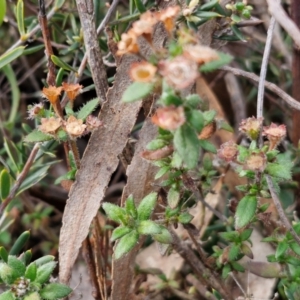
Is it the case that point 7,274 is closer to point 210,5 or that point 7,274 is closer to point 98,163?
point 98,163

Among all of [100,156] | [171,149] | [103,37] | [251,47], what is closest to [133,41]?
[171,149]

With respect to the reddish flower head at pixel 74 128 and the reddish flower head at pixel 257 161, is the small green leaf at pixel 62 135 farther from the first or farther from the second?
the reddish flower head at pixel 257 161

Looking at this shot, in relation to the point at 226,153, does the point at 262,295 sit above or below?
below

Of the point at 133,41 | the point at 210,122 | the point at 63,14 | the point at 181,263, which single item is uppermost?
the point at 133,41

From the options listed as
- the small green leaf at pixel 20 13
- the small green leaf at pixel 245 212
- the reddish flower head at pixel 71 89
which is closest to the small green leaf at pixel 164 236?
the small green leaf at pixel 245 212

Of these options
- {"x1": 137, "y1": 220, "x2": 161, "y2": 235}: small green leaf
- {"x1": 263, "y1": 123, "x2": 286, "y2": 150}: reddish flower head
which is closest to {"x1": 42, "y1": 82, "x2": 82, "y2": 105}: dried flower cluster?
{"x1": 137, "y1": 220, "x2": 161, "y2": 235}: small green leaf

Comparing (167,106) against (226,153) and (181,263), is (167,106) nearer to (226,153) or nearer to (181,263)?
(226,153)

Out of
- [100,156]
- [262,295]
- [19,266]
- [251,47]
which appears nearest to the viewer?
[19,266]
